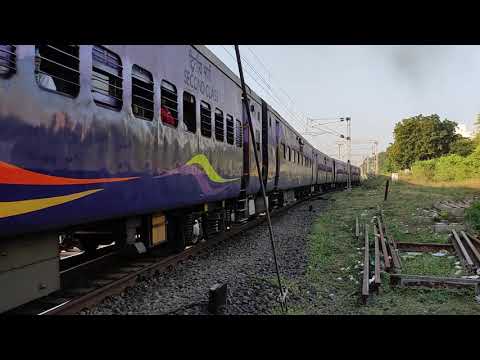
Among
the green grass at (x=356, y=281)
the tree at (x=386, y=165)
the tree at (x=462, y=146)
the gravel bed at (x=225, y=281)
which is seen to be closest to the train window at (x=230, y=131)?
the gravel bed at (x=225, y=281)

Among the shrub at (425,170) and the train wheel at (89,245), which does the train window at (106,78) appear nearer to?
the train wheel at (89,245)

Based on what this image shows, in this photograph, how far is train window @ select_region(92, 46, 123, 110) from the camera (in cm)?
439

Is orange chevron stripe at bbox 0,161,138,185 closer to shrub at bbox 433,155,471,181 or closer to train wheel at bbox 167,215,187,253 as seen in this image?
train wheel at bbox 167,215,187,253

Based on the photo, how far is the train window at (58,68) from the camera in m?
3.66

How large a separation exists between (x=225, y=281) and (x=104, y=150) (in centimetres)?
266

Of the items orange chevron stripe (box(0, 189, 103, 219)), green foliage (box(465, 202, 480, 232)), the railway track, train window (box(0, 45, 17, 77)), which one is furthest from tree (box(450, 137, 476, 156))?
train window (box(0, 45, 17, 77))

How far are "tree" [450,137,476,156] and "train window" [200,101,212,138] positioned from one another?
42471 millimetres

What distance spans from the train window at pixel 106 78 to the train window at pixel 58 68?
0.25 meters
